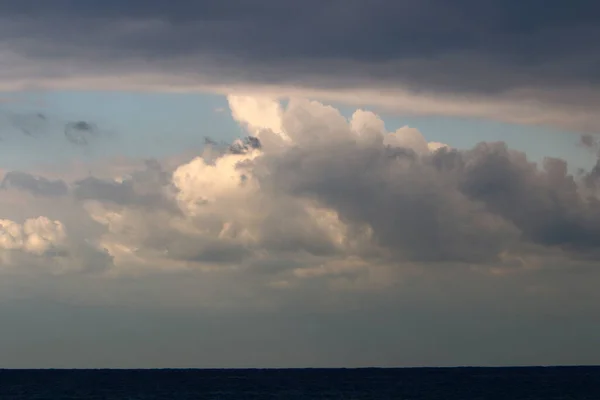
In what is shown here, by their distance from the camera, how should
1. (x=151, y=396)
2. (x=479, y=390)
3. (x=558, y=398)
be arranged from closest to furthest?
(x=558, y=398)
(x=151, y=396)
(x=479, y=390)

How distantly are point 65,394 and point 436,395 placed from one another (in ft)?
245

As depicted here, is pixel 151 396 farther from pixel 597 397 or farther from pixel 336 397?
pixel 597 397

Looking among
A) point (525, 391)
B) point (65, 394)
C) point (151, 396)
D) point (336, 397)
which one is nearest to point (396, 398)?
point (336, 397)

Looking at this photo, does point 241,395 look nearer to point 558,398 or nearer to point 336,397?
point 336,397

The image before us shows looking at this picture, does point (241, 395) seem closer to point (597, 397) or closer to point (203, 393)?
point (203, 393)

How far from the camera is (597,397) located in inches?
6786

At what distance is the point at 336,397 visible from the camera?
171875 mm

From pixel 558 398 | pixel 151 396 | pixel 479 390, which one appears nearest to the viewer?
pixel 558 398

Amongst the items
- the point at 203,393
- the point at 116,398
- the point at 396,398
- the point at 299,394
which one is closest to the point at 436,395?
the point at 396,398

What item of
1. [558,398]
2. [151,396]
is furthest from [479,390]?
[151,396]

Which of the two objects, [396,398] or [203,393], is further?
[203,393]

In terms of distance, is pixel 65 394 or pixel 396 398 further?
pixel 65 394

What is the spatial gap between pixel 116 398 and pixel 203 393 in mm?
22052

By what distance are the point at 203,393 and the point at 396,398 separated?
1673 inches
